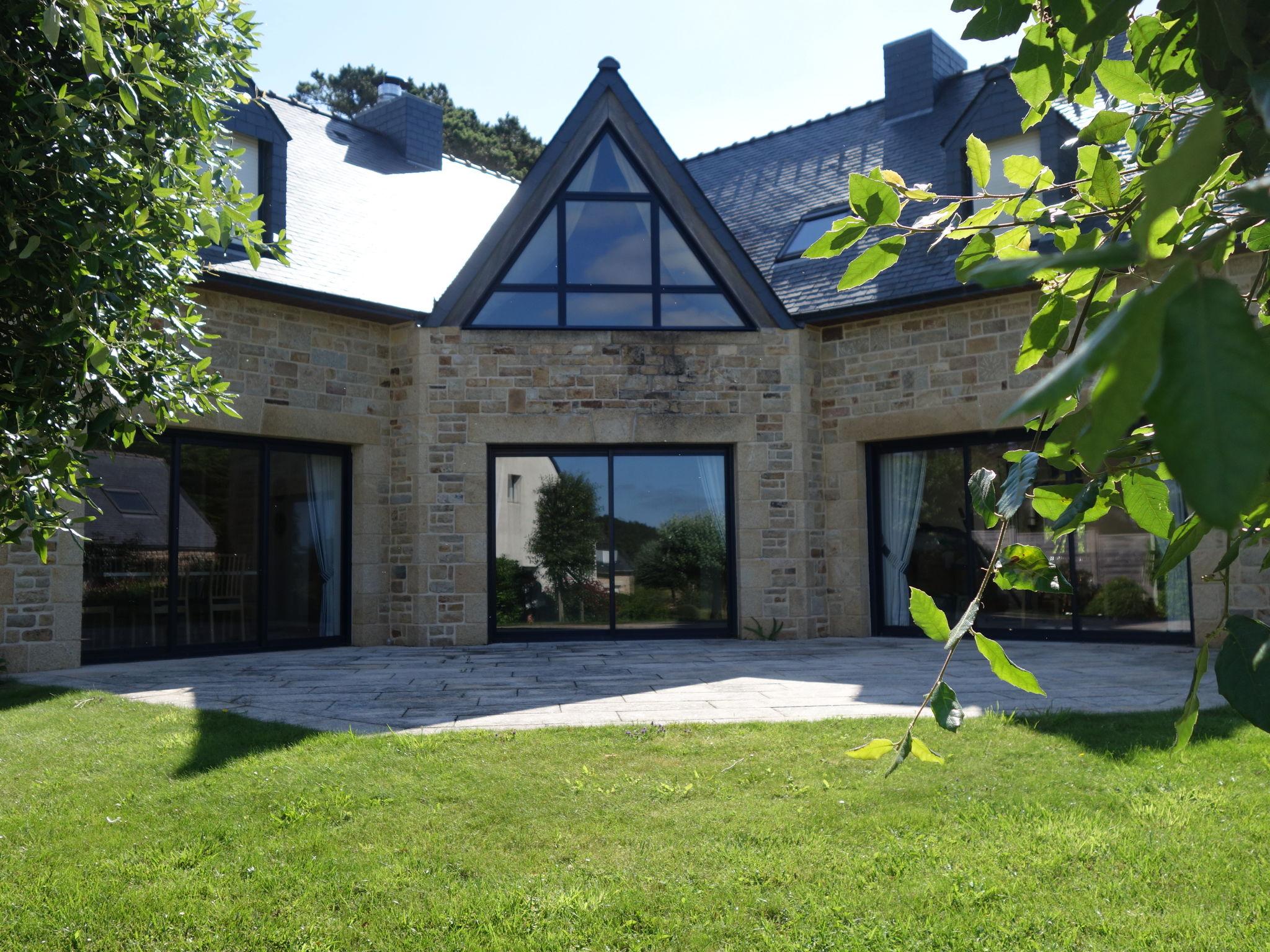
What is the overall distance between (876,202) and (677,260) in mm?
10638

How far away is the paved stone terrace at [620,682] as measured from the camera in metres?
5.92

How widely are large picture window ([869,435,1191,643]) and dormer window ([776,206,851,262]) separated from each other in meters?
2.87

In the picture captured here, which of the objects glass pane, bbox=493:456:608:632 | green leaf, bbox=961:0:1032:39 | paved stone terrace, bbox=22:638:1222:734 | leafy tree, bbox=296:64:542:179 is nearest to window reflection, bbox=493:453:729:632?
glass pane, bbox=493:456:608:632

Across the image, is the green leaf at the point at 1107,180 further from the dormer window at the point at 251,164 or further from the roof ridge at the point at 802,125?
the roof ridge at the point at 802,125

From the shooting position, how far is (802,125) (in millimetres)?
15469

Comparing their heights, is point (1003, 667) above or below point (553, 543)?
below

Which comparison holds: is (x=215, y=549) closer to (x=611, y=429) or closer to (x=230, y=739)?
(x=611, y=429)

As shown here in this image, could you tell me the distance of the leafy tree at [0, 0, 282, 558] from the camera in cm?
246

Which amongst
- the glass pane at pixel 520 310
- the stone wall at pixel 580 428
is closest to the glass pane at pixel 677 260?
the stone wall at pixel 580 428

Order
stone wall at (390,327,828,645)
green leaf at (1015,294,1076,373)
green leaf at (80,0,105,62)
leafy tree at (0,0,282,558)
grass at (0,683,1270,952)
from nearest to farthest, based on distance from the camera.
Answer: green leaf at (1015,294,1076,373)
green leaf at (80,0,105,62)
leafy tree at (0,0,282,558)
grass at (0,683,1270,952)
stone wall at (390,327,828,645)

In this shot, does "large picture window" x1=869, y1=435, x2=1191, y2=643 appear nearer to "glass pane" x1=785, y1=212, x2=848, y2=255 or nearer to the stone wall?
the stone wall

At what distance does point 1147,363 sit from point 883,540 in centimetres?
1145

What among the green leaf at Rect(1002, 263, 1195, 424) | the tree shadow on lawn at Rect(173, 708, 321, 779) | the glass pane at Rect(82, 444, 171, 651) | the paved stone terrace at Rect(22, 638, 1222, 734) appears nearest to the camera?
the green leaf at Rect(1002, 263, 1195, 424)

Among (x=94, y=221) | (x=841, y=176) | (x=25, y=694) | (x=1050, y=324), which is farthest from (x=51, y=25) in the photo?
(x=841, y=176)
